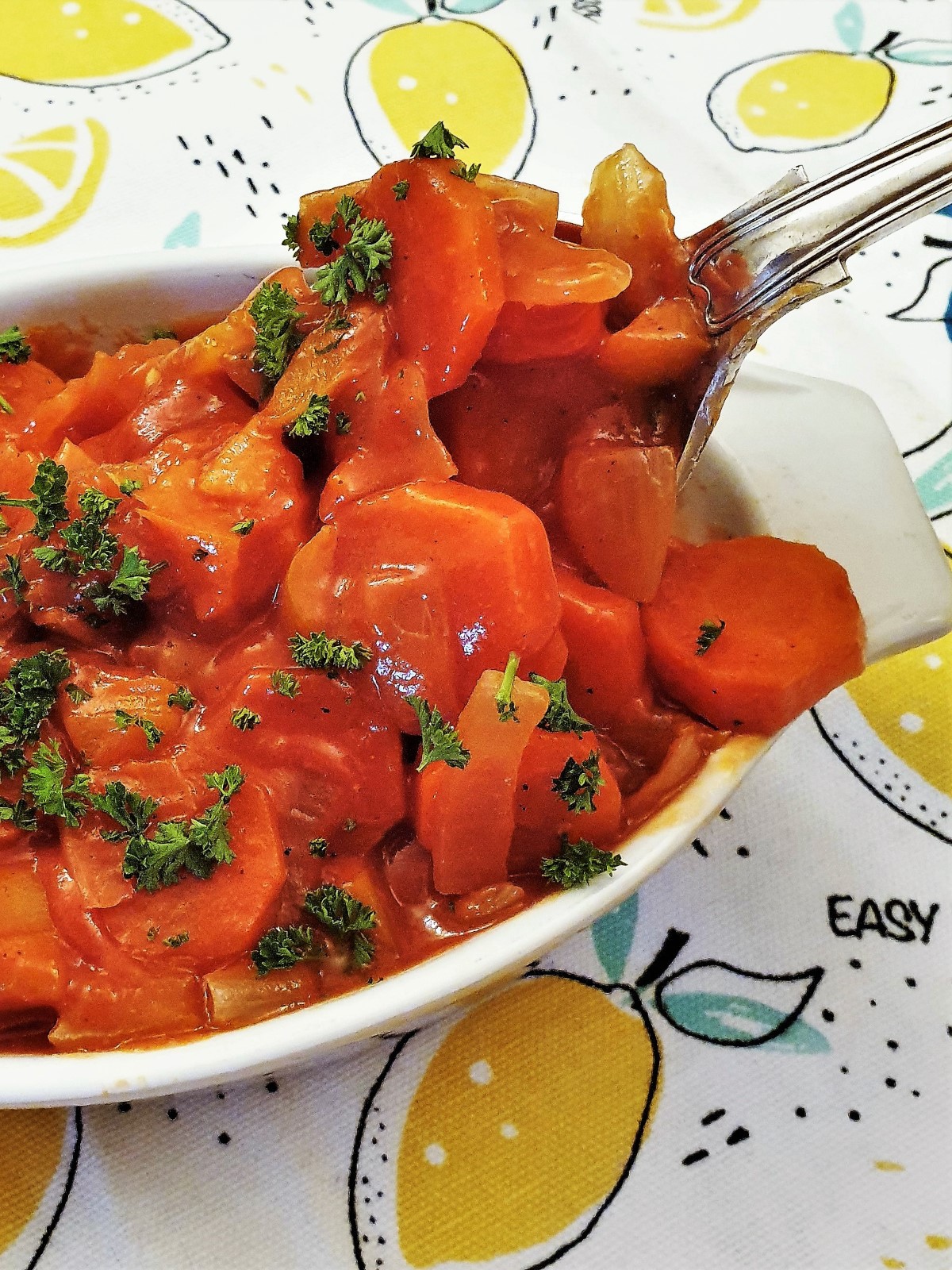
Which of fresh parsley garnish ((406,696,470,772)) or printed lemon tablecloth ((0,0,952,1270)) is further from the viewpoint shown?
printed lemon tablecloth ((0,0,952,1270))

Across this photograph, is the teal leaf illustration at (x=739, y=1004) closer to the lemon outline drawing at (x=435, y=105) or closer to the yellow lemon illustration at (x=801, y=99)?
the lemon outline drawing at (x=435, y=105)

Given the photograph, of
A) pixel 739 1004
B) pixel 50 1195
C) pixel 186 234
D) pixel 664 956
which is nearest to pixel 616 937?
pixel 664 956

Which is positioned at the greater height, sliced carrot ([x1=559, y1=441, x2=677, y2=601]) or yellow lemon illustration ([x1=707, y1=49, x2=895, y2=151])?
yellow lemon illustration ([x1=707, y1=49, x2=895, y2=151])

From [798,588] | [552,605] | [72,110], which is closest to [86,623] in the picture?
[552,605]

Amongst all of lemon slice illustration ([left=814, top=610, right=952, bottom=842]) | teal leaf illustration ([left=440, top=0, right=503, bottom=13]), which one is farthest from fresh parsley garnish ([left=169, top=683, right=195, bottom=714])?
teal leaf illustration ([left=440, top=0, right=503, bottom=13])

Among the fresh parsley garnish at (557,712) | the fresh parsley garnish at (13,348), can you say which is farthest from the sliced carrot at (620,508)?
the fresh parsley garnish at (13,348)

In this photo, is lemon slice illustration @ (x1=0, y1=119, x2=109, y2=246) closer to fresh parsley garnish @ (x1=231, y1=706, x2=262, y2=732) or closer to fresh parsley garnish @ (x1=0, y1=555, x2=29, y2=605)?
fresh parsley garnish @ (x1=0, y1=555, x2=29, y2=605)

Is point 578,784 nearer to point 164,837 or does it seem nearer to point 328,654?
point 328,654
